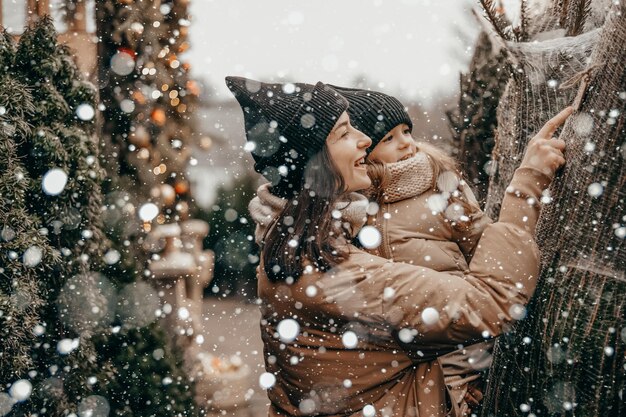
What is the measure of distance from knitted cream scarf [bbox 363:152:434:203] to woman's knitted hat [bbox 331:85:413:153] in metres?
0.15

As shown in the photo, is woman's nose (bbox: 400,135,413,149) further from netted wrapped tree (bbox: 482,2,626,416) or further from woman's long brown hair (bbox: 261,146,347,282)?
netted wrapped tree (bbox: 482,2,626,416)

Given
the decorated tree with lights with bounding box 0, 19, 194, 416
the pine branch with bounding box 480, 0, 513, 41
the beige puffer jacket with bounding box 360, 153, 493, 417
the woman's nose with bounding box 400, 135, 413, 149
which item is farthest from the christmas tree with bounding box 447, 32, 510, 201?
the decorated tree with lights with bounding box 0, 19, 194, 416

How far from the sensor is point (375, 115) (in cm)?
235

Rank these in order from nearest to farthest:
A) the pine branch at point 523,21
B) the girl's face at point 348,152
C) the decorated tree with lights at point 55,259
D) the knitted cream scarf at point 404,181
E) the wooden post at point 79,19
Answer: the girl's face at point 348,152 < the pine branch at point 523,21 < the knitted cream scarf at point 404,181 < the decorated tree with lights at point 55,259 < the wooden post at point 79,19

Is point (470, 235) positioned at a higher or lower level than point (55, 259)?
higher

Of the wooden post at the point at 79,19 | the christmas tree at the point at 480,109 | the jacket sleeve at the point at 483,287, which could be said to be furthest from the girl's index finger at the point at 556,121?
the wooden post at the point at 79,19

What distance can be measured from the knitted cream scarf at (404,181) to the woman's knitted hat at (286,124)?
1.17ft

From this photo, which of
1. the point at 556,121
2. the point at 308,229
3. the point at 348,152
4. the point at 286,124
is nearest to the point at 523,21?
the point at 556,121

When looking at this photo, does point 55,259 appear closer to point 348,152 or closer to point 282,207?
point 282,207

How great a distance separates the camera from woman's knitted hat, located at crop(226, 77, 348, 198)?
200 cm

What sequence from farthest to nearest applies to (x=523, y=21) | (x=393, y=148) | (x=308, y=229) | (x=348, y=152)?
(x=393, y=148)
(x=523, y=21)
(x=348, y=152)
(x=308, y=229)

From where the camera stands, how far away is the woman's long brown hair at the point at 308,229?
185cm

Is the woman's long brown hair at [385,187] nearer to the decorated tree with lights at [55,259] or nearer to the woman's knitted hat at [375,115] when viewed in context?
the woman's knitted hat at [375,115]

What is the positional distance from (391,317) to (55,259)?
8.09ft
